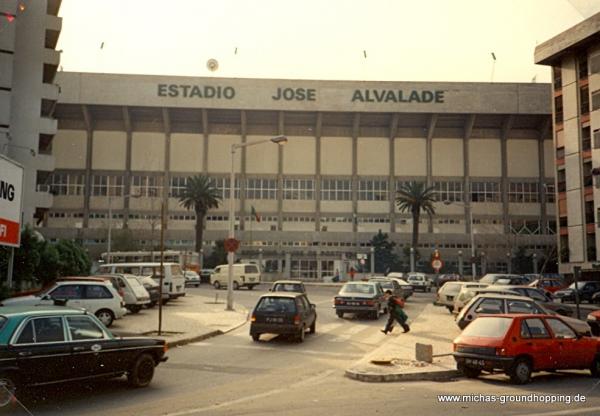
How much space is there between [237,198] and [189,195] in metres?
14.5

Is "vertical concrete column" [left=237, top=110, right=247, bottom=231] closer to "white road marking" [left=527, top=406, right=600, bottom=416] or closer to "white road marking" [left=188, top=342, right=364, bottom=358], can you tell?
"white road marking" [left=188, top=342, right=364, bottom=358]

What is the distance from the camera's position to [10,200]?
50.7 feet

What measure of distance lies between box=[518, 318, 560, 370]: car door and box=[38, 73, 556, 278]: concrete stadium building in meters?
67.0

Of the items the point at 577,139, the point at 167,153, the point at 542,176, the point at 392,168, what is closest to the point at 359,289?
the point at 577,139

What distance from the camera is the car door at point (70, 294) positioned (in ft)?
66.5

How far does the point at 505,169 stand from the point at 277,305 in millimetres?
74564

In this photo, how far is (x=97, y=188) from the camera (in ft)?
271

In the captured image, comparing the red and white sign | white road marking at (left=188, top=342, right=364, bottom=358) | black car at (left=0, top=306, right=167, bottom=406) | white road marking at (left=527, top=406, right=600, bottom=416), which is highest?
the red and white sign

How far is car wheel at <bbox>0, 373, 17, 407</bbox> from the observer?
27.3ft

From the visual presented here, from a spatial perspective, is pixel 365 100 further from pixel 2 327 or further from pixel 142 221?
pixel 2 327

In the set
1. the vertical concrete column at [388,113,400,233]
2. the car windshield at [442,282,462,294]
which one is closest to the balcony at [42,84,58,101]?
the car windshield at [442,282,462,294]

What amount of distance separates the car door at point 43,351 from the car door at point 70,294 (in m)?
11.7

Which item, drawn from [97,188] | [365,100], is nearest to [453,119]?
[365,100]

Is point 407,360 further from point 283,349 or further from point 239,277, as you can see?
point 239,277
